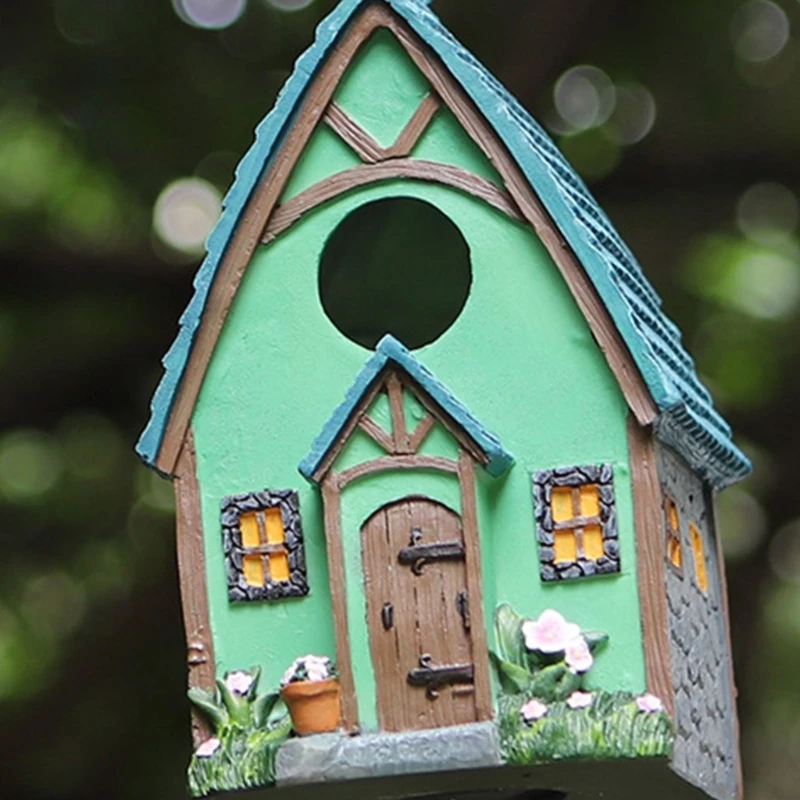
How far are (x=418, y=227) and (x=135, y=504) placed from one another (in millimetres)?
3019

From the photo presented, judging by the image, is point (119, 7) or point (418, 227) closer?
point (418, 227)

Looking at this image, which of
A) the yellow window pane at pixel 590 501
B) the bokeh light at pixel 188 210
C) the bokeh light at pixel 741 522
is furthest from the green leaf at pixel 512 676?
the bokeh light at pixel 741 522

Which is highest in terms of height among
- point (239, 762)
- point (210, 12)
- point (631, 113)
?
point (210, 12)

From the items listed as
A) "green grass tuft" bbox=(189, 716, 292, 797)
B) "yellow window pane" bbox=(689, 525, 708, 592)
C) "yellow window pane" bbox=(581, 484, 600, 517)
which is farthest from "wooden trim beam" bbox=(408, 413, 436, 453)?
"yellow window pane" bbox=(689, 525, 708, 592)

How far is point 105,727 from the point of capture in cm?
660

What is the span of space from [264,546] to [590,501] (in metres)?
0.52

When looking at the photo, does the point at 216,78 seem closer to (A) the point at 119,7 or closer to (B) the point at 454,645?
(A) the point at 119,7

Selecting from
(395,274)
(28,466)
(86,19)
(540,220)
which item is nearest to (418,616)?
(540,220)

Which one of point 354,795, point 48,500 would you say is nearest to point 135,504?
point 48,500

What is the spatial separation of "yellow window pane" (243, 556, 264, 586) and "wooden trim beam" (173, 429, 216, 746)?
73mm

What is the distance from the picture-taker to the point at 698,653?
3426 mm

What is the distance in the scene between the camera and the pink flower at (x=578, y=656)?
305cm

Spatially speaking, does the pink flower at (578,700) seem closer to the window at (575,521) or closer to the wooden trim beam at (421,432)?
the window at (575,521)

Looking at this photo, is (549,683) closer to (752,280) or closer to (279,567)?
(279,567)
